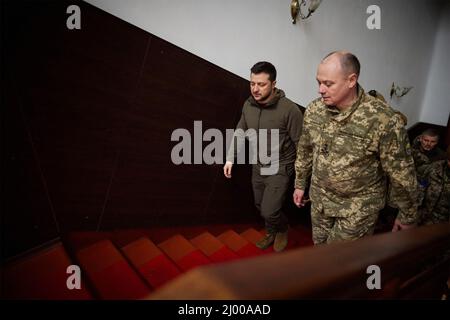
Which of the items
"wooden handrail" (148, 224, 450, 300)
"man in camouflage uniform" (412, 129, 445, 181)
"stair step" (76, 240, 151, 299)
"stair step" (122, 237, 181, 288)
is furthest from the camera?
"man in camouflage uniform" (412, 129, 445, 181)

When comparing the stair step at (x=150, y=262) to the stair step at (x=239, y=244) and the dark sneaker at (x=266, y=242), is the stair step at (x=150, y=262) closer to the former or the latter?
the stair step at (x=239, y=244)

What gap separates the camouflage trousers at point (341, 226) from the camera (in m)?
1.64

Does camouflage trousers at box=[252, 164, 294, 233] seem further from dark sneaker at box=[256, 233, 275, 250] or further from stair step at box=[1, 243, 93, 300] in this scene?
stair step at box=[1, 243, 93, 300]

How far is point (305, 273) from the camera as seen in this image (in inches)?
18.9

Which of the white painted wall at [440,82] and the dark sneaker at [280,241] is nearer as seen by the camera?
the dark sneaker at [280,241]

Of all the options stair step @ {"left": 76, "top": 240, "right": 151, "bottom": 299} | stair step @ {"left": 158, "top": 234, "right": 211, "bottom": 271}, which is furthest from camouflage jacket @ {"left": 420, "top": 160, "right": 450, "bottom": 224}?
stair step @ {"left": 76, "top": 240, "right": 151, "bottom": 299}

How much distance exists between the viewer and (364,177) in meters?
1.59

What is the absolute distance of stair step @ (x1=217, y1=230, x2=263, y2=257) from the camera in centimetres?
244

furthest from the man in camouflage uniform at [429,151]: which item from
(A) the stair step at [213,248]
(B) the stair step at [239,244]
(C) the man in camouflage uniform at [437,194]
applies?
(A) the stair step at [213,248]

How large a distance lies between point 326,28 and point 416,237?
9.90 ft

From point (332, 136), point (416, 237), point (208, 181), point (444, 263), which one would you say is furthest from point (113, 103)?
point (444, 263)

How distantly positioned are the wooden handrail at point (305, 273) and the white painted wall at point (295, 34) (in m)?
1.82

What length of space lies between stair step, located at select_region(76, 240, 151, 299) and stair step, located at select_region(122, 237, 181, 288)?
0.08 metres

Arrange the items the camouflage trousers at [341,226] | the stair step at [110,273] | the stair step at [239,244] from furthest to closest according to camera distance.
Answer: the stair step at [239,244]
the camouflage trousers at [341,226]
the stair step at [110,273]
